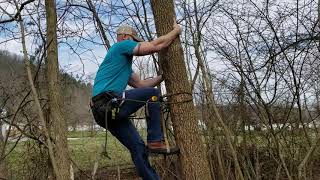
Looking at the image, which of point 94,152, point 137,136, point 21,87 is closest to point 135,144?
point 137,136

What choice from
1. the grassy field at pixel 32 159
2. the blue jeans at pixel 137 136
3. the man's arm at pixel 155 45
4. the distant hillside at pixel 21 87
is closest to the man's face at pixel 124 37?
the man's arm at pixel 155 45

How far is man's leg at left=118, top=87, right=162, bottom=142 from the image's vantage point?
4.12 metres

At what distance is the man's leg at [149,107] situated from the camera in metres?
4.12

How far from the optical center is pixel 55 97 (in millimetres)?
7578

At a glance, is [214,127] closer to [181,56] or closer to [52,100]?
[52,100]

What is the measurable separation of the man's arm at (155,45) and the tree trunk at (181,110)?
0.13 meters

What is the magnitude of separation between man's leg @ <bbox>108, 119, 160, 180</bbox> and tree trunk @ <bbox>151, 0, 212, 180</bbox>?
0.35 metres

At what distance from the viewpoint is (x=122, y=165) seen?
11.8 metres

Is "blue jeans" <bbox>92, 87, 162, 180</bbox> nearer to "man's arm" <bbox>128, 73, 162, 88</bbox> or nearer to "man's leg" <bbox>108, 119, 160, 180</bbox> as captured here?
"man's leg" <bbox>108, 119, 160, 180</bbox>

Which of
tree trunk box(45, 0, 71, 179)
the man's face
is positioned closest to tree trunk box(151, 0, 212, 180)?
the man's face

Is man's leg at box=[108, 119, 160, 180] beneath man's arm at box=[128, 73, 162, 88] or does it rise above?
beneath

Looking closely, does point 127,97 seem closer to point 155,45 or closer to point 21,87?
point 155,45

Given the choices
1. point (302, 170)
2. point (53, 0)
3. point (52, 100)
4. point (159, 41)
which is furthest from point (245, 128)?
point (159, 41)

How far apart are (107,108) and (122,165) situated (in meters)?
7.92
